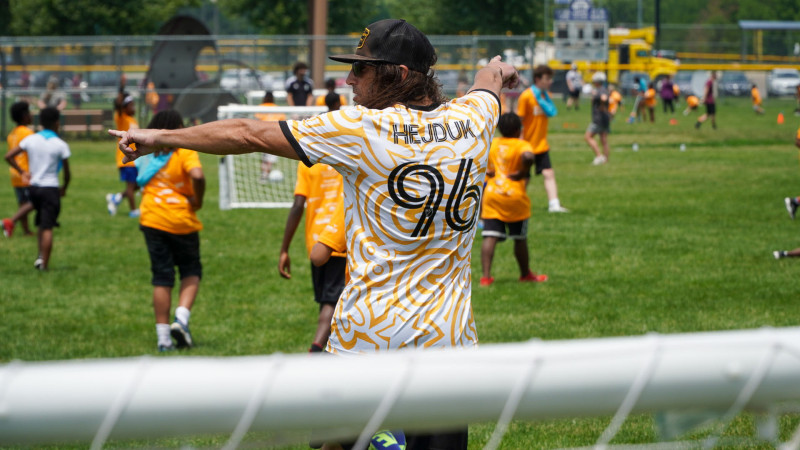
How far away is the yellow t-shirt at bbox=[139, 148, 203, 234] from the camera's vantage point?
25.5 ft

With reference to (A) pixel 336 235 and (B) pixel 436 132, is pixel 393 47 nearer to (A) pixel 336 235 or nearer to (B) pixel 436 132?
(B) pixel 436 132

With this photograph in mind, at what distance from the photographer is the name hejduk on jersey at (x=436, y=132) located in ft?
10.6

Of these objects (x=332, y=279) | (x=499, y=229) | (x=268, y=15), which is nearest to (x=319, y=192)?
(x=332, y=279)

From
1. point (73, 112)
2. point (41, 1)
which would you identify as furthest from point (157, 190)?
point (41, 1)

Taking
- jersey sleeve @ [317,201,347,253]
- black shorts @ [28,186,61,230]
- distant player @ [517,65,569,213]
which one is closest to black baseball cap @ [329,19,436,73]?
jersey sleeve @ [317,201,347,253]

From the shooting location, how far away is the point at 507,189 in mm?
9961

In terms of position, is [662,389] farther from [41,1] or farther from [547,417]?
[41,1]

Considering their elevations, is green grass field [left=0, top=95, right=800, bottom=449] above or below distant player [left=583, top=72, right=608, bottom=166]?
below

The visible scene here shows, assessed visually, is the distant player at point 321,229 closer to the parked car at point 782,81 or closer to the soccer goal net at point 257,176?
the soccer goal net at point 257,176

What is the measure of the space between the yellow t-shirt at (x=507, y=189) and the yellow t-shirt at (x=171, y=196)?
3313 mm

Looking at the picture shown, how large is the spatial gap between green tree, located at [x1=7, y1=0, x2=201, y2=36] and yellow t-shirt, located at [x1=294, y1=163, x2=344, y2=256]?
53.2 meters

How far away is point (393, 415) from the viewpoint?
5.88ft

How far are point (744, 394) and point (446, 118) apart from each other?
5.47 ft

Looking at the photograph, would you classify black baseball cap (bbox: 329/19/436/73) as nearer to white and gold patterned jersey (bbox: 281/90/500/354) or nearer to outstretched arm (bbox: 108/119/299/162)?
white and gold patterned jersey (bbox: 281/90/500/354)
